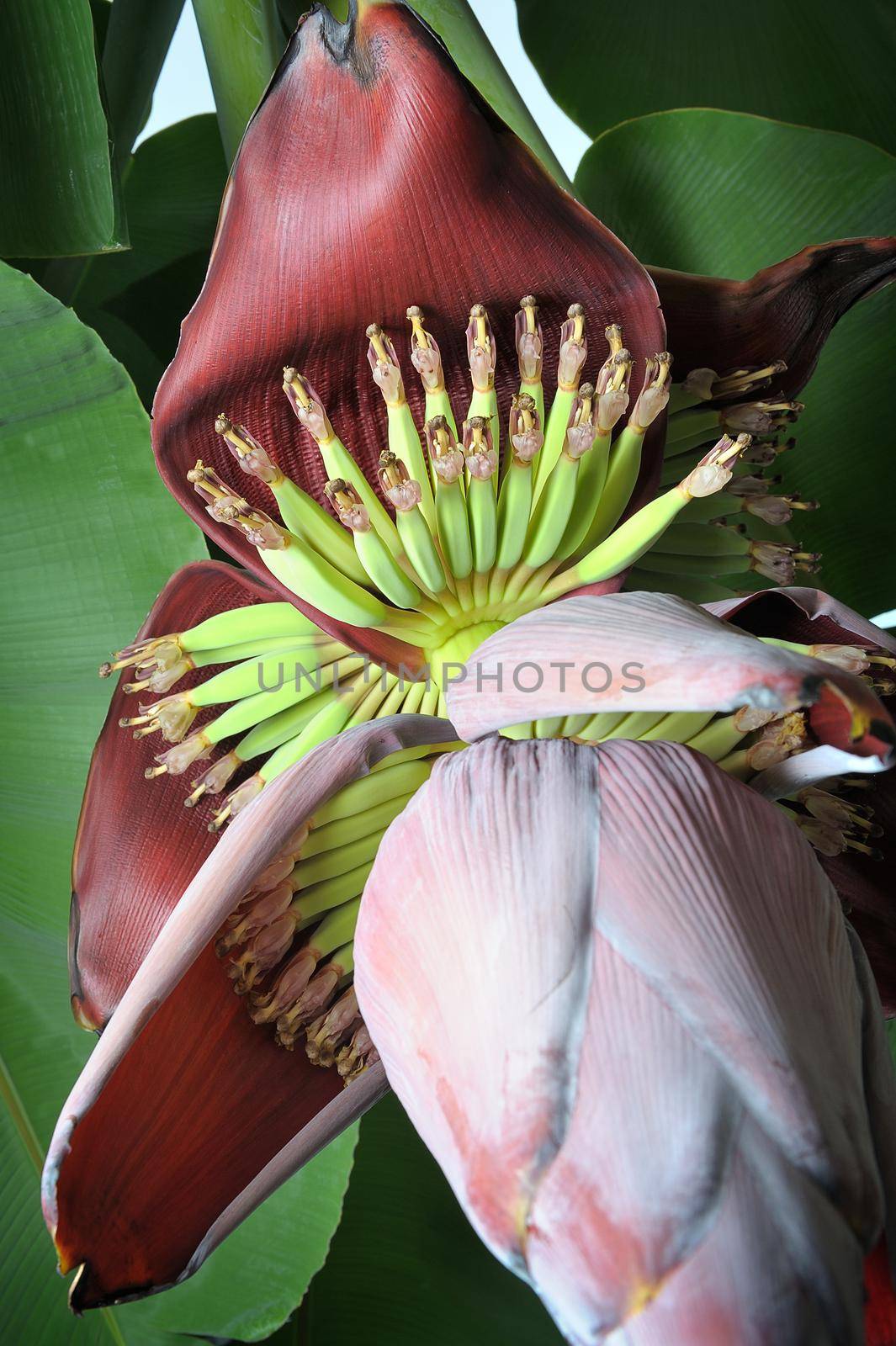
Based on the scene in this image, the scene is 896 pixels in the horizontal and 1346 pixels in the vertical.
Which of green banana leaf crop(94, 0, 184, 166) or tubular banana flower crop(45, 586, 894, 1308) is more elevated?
green banana leaf crop(94, 0, 184, 166)

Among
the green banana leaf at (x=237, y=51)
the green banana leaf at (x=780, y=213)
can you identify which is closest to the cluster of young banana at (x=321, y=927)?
the green banana leaf at (x=237, y=51)

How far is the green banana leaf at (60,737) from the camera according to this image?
0.55 metres

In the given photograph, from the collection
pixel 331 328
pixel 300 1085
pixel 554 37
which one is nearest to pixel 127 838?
pixel 300 1085

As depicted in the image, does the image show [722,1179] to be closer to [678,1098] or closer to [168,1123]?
[678,1098]

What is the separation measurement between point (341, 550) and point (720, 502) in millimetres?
194

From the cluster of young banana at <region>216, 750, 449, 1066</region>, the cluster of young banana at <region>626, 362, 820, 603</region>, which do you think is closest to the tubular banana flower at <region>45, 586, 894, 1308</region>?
the cluster of young banana at <region>216, 750, 449, 1066</region>

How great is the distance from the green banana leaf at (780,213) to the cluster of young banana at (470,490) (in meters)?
0.30

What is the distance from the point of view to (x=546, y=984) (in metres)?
0.27

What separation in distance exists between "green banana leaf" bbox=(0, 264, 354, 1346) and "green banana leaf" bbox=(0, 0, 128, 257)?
6cm

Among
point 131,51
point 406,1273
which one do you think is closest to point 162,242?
point 131,51

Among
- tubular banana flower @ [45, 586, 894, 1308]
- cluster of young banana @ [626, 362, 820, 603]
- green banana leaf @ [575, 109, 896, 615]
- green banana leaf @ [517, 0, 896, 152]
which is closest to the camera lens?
tubular banana flower @ [45, 586, 894, 1308]

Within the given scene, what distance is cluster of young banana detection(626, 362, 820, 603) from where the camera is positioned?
1.67 ft

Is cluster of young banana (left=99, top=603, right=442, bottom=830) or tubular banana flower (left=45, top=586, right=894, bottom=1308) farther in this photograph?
cluster of young banana (left=99, top=603, right=442, bottom=830)

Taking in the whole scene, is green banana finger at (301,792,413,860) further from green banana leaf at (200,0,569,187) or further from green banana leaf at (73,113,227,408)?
green banana leaf at (73,113,227,408)
